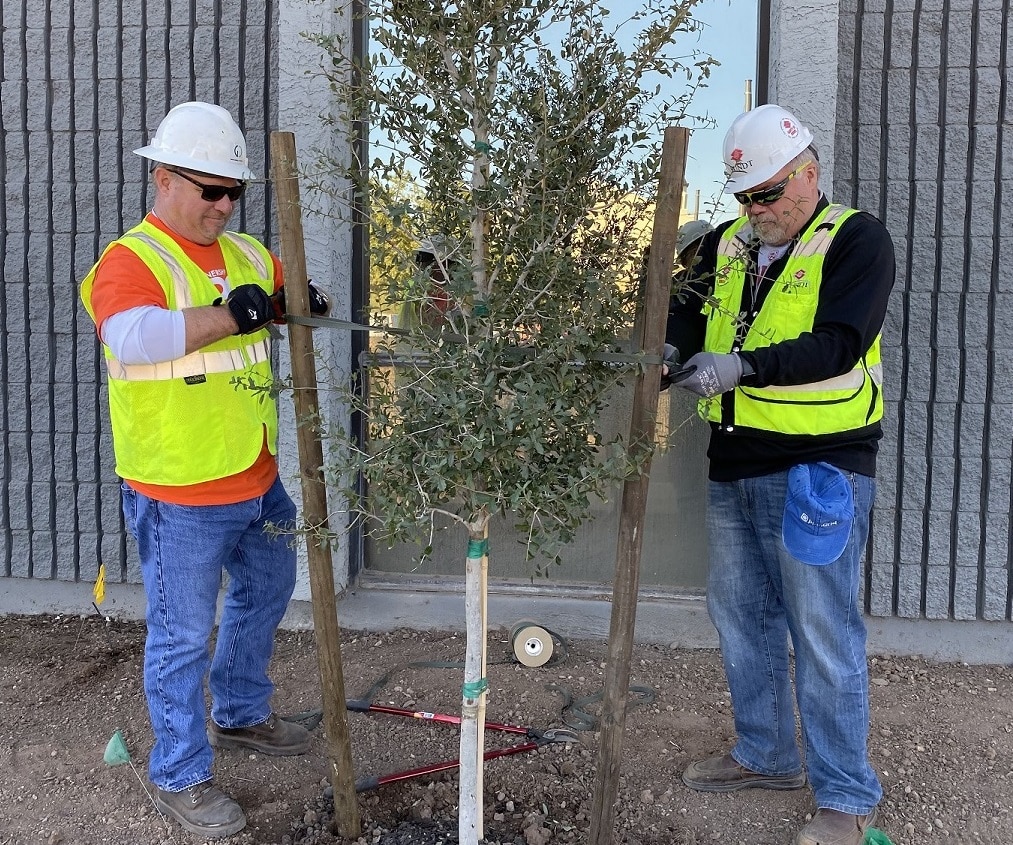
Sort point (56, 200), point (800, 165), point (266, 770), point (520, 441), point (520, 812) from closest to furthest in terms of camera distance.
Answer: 1. point (520, 441)
2. point (800, 165)
3. point (520, 812)
4. point (266, 770)
5. point (56, 200)

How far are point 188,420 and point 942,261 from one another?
324 cm

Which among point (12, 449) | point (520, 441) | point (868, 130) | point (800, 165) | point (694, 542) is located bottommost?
point (694, 542)

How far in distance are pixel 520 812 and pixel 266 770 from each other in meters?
0.97

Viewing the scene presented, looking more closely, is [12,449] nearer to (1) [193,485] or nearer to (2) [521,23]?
(1) [193,485]

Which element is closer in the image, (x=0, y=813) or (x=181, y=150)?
(x=181, y=150)

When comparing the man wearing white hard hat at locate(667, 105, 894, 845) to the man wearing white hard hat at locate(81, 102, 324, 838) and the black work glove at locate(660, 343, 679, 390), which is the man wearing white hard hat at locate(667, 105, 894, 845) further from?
the man wearing white hard hat at locate(81, 102, 324, 838)

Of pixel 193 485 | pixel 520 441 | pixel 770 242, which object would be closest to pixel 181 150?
pixel 193 485

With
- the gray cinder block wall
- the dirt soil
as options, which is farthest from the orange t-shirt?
the gray cinder block wall

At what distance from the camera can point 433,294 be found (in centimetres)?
225

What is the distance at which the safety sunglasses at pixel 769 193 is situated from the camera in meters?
2.68

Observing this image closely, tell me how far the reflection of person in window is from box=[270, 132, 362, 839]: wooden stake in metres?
0.34

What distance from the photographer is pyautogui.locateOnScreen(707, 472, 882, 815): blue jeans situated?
269 cm

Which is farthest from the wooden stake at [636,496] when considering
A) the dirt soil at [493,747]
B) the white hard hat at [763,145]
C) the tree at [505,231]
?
the white hard hat at [763,145]

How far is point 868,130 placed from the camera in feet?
12.8
